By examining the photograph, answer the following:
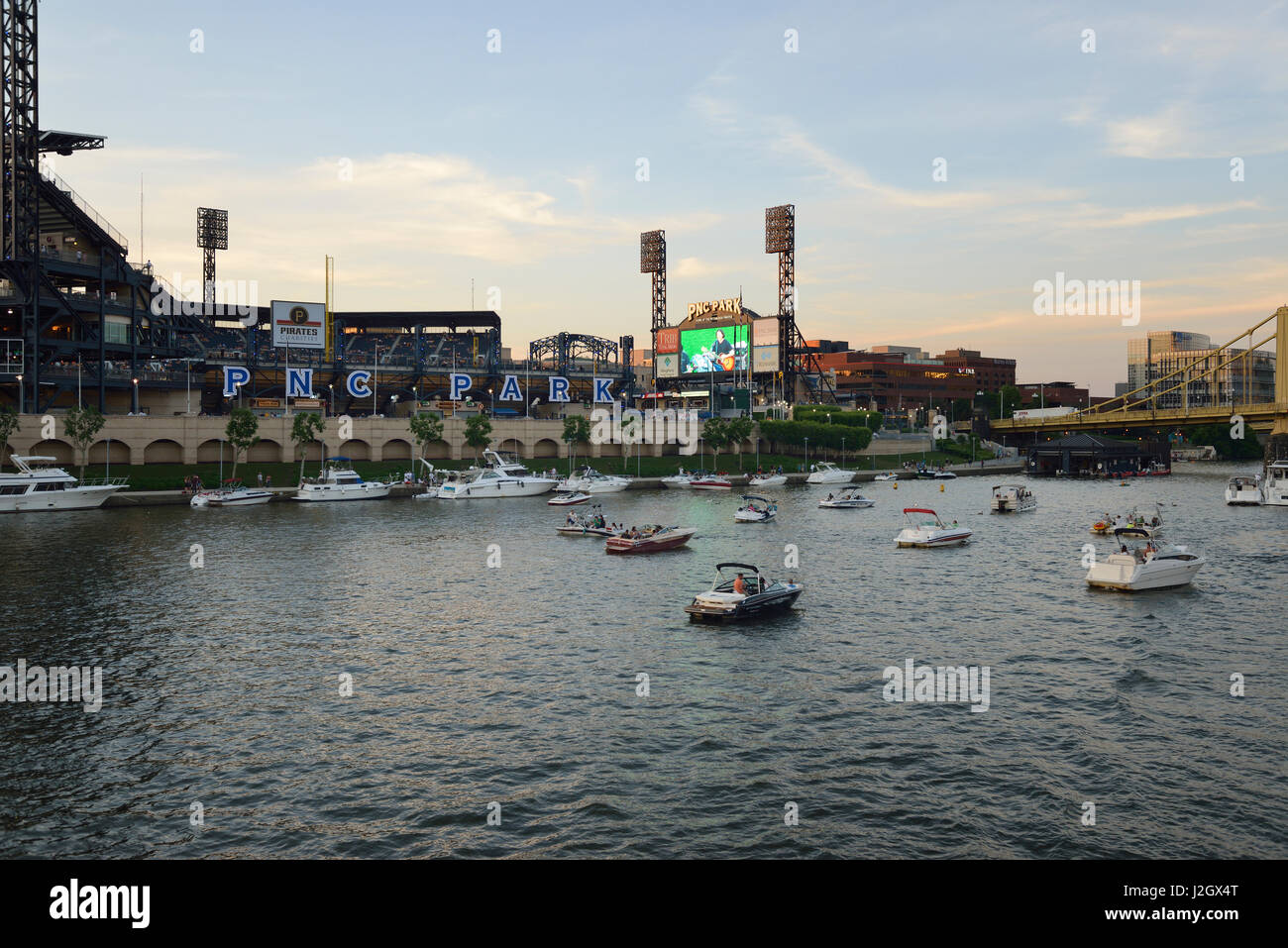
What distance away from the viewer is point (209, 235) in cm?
19200

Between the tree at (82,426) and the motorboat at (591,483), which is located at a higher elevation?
the tree at (82,426)

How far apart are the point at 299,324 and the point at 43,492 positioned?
7329cm

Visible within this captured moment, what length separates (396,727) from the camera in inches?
1184

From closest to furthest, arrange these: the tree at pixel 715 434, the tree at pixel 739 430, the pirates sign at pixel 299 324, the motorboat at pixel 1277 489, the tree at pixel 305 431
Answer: the motorboat at pixel 1277 489 < the tree at pixel 305 431 < the pirates sign at pixel 299 324 < the tree at pixel 715 434 < the tree at pixel 739 430

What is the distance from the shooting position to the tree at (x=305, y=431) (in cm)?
12925

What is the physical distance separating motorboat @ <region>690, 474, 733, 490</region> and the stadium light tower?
114411 millimetres

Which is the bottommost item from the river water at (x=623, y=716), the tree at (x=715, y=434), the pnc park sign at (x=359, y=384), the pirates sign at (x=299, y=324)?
the river water at (x=623, y=716)

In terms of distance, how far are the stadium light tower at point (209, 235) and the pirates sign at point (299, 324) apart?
37089 mm

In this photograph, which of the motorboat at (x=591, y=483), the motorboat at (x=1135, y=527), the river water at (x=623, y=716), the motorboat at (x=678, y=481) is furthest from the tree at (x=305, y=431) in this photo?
the motorboat at (x=1135, y=527)

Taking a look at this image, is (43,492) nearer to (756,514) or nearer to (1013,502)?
(756,514)

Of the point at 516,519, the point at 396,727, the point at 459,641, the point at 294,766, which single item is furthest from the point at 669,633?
the point at 516,519

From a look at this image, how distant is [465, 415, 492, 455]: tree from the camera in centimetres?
14638

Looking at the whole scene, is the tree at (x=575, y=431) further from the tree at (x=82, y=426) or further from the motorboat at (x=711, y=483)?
the tree at (x=82, y=426)
